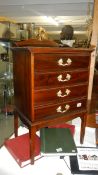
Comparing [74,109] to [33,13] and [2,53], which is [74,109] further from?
[33,13]

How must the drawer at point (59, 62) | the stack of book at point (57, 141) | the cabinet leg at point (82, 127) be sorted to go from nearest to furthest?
1. the drawer at point (59, 62)
2. the stack of book at point (57, 141)
3. the cabinet leg at point (82, 127)

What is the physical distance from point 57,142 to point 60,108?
0.18 meters

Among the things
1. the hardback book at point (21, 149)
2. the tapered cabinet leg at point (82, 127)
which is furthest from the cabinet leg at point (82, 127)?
the hardback book at point (21, 149)

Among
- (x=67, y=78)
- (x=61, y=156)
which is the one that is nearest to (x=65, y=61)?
(x=67, y=78)

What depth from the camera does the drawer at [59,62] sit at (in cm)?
76

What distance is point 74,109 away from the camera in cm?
94

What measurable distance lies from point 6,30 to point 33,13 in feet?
3.25

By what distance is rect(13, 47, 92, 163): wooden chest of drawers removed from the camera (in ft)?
2.52

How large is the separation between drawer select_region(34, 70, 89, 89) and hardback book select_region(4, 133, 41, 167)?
1.08 feet

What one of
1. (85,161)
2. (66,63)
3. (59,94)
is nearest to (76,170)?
(85,161)

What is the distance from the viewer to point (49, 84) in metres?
0.81

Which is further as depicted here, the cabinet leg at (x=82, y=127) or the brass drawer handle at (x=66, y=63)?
the cabinet leg at (x=82, y=127)

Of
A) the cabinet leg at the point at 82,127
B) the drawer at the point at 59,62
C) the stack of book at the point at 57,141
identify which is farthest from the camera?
the cabinet leg at the point at 82,127

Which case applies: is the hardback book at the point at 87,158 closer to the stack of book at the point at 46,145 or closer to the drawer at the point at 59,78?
the stack of book at the point at 46,145
